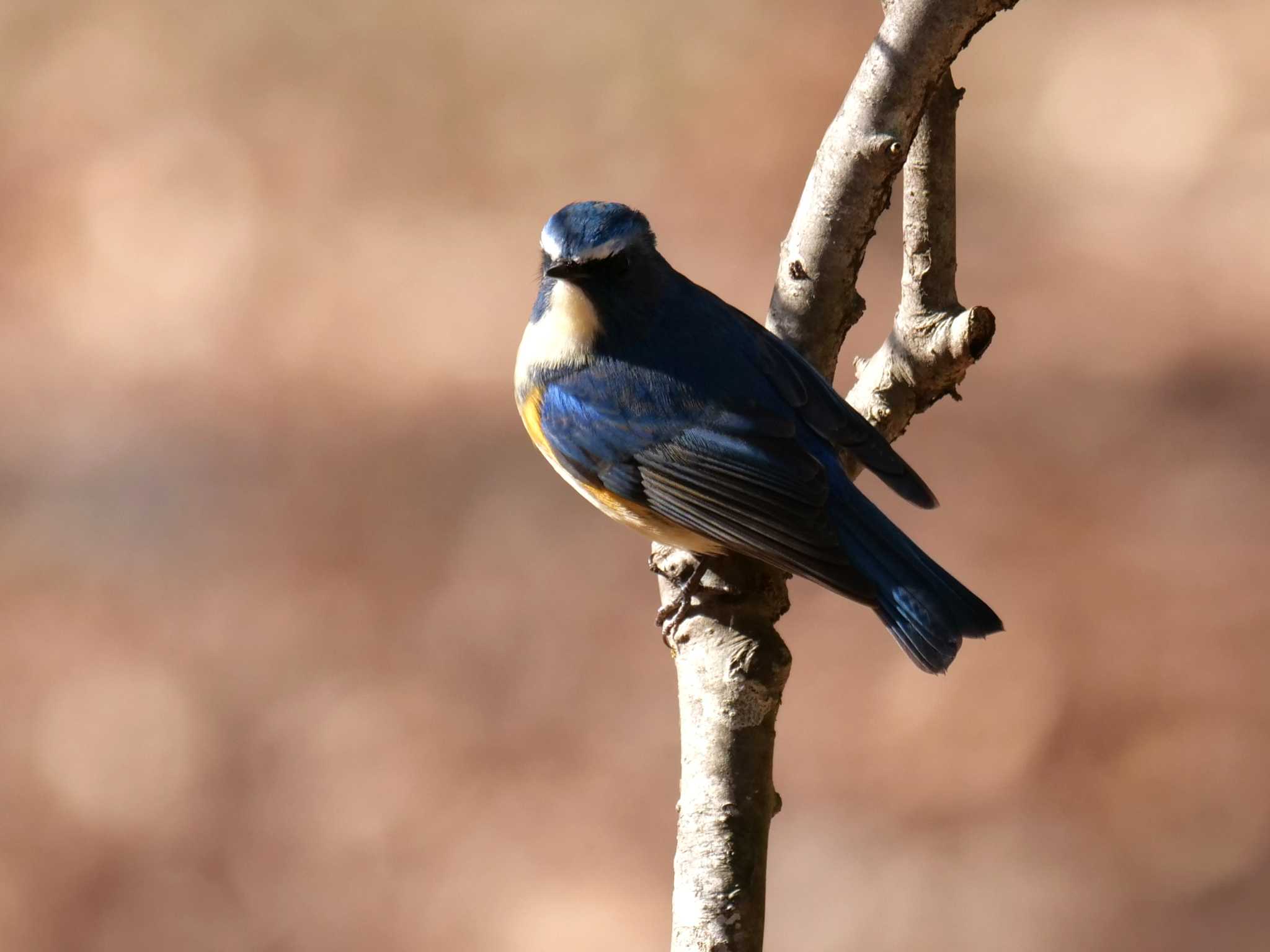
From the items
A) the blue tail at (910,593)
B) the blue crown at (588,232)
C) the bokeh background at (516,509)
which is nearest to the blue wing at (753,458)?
the blue tail at (910,593)

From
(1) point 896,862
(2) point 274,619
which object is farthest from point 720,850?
(2) point 274,619

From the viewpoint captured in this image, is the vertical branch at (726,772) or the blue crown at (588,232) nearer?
the vertical branch at (726,772)

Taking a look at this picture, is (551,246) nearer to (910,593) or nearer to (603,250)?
(603,250)

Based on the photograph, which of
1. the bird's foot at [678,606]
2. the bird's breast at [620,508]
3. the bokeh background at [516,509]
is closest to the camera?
the bird's foot at [678,606]

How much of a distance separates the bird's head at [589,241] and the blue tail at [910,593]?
66cm

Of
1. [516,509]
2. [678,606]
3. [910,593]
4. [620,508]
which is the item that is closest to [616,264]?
[620,508]

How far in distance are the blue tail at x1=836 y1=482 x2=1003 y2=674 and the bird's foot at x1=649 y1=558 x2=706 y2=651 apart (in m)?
0.29

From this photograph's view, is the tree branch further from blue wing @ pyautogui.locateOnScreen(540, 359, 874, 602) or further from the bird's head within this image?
the bird's head

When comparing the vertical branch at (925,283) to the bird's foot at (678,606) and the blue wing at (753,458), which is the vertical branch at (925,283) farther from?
the bird's foot at (678,606)

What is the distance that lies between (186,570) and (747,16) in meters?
4.05

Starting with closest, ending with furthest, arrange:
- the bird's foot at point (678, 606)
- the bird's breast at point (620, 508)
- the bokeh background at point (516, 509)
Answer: the bird's foot at point (678, 606), the bird's breast at point (620, 508), the bokeh background at point (516, 509)

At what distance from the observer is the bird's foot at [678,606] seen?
9.89 feet

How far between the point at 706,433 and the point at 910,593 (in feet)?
1.76

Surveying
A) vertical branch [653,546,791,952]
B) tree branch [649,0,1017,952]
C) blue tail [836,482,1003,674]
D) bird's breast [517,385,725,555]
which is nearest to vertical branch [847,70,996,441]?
tree branch [649,0,1017,952]
